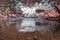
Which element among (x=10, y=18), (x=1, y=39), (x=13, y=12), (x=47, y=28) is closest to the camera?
(x=1, y=39)

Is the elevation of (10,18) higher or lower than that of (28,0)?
lower

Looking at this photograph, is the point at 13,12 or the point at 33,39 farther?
the point at 13,12

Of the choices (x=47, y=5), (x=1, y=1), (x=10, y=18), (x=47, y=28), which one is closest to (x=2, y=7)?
(x=1, y=1)

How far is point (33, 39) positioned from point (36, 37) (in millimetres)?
119

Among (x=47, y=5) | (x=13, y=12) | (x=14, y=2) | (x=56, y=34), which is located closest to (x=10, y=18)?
(x=13, y=12)

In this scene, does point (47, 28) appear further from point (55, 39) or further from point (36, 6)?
point (36, 6)

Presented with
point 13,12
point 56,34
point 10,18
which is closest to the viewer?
point 56,34

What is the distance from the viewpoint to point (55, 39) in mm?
2432

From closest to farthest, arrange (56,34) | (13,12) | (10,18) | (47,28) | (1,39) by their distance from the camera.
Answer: (1,39)
(56,34)
(47,28)
(10,18)
(13,12)

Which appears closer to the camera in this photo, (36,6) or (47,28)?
(47,28)

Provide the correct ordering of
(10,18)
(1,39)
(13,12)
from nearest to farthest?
(1,39) → (10,18) → (13,12)

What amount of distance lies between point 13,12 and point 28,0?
0.52 m

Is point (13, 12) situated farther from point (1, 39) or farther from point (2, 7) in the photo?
point (1, 39)

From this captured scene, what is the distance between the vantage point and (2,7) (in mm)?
4352
